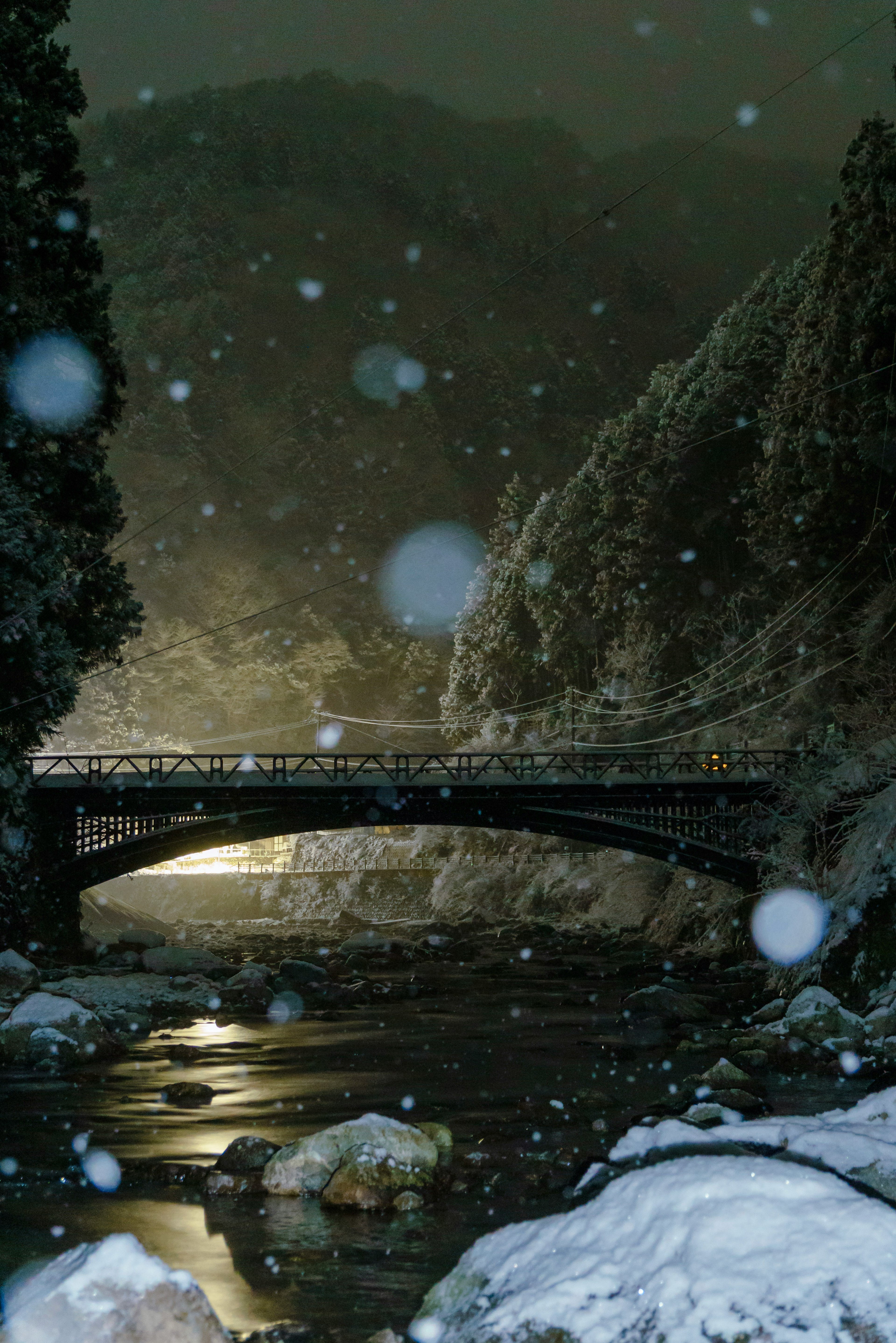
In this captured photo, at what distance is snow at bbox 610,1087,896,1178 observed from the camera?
9258 mm

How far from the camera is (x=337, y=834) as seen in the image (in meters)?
83.4

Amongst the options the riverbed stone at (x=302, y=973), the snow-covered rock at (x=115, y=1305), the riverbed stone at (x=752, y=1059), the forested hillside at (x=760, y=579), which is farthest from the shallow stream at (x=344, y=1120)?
the forested hillside at (x=760, y=579)

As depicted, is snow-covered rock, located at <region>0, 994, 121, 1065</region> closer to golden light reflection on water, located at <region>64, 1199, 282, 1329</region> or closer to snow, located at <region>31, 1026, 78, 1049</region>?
snow, located at <region>31, 1026, 78, 1049</region>

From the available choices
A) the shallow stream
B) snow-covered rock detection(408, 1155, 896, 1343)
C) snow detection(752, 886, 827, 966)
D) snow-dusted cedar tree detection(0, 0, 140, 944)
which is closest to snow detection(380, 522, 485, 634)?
snow detection(752, 886, 827, 966)

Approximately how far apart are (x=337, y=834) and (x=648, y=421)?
38.8 meters

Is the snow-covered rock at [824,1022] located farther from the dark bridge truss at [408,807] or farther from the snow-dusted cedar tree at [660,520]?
the snow-dusted cedar tree at [660,520]

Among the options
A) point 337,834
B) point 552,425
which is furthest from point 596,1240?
point 552,425

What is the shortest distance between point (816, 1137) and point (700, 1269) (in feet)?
9.74

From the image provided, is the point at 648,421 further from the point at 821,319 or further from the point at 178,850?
the point at 178,850

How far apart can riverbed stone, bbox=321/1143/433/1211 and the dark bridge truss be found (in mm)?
25782

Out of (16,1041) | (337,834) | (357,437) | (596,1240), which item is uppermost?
(357,437)

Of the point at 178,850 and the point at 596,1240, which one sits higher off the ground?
the point at 178,850

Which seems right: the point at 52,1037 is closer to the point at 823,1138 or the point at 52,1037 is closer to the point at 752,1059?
the point at 752,1059

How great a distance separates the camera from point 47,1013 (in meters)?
24.2
